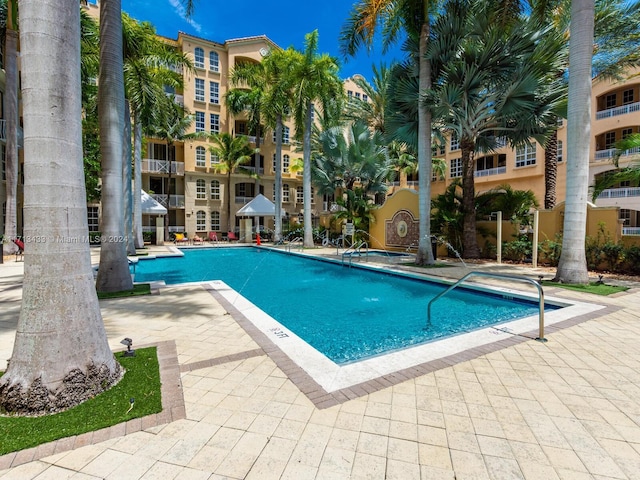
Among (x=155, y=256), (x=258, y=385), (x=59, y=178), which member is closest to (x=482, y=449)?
(x=258, y=385)

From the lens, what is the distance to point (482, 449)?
92.4 inches

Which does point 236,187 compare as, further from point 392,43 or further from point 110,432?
point 110,432

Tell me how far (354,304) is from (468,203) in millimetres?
8771

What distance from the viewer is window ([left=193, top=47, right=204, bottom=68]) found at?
27.5 metres

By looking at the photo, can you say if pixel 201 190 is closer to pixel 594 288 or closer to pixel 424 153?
pixel 424 153

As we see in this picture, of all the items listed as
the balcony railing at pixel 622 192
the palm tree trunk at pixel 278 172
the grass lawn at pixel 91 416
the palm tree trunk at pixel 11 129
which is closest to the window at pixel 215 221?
the palm tree trunk at pixel 278 172

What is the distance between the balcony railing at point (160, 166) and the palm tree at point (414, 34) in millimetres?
19153

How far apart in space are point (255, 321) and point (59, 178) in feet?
11.4

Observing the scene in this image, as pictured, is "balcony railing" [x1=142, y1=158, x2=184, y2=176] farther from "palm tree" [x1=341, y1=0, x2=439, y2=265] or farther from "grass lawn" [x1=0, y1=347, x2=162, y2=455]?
"grass lawn" [x1=0, y1=347, x2=162, y2=455]

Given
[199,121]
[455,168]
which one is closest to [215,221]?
[199,121]

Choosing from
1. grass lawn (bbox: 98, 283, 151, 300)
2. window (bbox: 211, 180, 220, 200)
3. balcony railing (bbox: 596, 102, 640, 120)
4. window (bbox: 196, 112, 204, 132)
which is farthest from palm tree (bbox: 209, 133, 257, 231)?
balcony railing (bbox: 596, 102, 640, 120)

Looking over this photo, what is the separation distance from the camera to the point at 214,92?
28.5 meters

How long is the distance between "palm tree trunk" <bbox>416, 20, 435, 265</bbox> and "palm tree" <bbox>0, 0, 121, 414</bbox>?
432 inches

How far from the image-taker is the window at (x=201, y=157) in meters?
27.4
